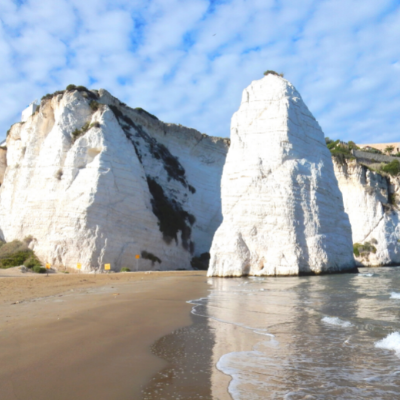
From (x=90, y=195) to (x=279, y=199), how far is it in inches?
428

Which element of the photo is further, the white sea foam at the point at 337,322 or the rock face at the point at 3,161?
the rock face at the point at 3,161

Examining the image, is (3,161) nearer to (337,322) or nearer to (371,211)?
(371,211)

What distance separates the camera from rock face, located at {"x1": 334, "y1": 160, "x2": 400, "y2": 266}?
3028 cm

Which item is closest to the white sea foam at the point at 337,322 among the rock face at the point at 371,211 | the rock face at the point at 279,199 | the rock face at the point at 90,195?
the rock face at the point at 279,199

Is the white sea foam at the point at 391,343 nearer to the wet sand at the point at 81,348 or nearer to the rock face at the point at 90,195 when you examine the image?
the wet sand at the point at 81,348

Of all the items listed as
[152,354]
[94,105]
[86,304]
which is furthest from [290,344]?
[94,105]

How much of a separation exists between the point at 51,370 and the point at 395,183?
37071 millimetres

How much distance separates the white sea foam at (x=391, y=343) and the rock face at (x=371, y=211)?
1087 inches

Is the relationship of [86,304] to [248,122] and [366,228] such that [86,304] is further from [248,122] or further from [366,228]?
[366,228]

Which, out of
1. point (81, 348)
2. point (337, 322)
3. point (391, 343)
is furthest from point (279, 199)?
point (81, 348)

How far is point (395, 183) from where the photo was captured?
115 feet

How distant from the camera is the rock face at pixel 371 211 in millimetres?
30281

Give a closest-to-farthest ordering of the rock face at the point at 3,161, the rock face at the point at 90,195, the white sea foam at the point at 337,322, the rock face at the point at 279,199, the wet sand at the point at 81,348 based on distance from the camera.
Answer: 1. the wet sand at the point at 81,348
2. the white sea foam at the point at 337,322
3. the rock face at the point at 279,199
4. the rock face at the point at 90,195
5. the rock face at the point at 3,161

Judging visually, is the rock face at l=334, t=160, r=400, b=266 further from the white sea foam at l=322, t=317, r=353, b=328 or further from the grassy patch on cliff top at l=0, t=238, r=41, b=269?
the white sea foam at l=322, t=317, r=353, b=328
